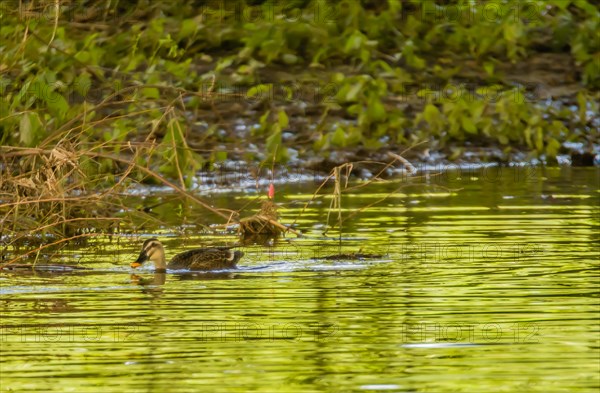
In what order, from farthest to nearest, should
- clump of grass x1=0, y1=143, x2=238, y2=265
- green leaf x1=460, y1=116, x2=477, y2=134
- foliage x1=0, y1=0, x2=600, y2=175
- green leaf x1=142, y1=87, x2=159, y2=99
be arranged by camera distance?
green leaf x1=460, y1=116, x2=477, y2=134
foliage x1=0, y1=0, x2=600, y2=175
green leaf x1=142, y1=87, x2=159, y2=99
clump of grass x1=0, y1=143, x2=238, y2=265

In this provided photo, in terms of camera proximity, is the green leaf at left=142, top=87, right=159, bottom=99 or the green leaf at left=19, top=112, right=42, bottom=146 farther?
the green leaf at left=142, top=87, right=159, bottom=99

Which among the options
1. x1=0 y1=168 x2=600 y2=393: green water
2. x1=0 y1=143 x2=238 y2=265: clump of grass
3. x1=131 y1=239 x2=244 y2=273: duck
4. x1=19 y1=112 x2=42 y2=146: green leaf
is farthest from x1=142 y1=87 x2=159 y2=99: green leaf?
x1=131 y1=239 x2=244 y2=273: duck

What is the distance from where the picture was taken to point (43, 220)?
15.2m

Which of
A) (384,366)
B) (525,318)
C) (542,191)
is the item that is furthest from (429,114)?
(384,366)

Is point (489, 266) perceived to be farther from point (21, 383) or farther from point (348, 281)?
point (21, 383)

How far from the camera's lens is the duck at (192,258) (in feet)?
45.7

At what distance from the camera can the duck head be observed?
14109mm

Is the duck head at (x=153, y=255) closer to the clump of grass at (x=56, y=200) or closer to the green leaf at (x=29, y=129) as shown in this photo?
the clump of grass at (x=56, y=200)

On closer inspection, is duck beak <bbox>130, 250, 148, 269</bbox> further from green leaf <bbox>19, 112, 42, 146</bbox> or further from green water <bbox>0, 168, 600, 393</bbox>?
green leaf <bbox>19, 112, 42, 146</bbox>

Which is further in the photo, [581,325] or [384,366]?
[581,325]

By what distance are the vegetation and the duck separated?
236 inches

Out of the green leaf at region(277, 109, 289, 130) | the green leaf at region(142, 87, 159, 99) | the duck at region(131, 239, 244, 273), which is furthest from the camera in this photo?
the green leaf at region(277, 109, 289, 130)

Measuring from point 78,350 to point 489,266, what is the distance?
4389 mm

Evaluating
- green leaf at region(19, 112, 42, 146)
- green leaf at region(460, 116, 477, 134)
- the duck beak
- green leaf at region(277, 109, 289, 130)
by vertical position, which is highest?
green leaf at region(19, 112, 42, 146)
